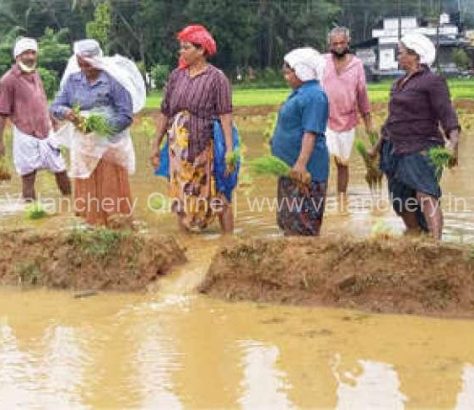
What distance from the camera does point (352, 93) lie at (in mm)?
8602

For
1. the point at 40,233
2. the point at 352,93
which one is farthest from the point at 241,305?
the point at 352,93

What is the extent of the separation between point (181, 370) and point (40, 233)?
2.32 meters

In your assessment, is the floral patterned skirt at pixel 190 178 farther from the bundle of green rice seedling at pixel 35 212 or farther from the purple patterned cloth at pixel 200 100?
the bundle of green rice seedling at pixel 35 212

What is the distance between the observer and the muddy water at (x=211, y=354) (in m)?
3.99

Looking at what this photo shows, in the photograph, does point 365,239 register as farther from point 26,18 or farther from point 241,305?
point 26,18

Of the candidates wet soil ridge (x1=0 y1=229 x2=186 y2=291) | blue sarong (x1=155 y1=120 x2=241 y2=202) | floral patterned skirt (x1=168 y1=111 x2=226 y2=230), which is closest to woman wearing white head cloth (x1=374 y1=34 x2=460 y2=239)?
blue sarong (x1=155 y1=120 x2=241 y2=202)

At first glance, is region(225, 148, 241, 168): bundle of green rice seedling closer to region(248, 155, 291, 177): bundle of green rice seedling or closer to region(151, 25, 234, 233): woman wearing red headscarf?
region(151, 25, 234, 233): woman wearing red headscarf

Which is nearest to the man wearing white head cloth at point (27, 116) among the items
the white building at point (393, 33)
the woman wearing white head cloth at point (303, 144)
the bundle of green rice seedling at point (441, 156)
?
the woman wearing white head cloth at point (303, 144)

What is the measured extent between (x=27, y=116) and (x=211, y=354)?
496 cm

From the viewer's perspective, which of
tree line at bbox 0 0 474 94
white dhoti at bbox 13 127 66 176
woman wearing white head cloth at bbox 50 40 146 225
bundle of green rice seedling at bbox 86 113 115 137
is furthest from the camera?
tree line at bbox 0 0 474 94

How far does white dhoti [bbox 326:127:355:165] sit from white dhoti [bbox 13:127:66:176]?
2.60 meters

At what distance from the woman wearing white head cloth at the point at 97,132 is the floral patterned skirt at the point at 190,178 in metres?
0.44

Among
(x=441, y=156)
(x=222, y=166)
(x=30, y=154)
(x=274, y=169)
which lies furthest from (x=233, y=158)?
(x=30, y=154)

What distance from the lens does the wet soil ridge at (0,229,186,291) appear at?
19.5ft
